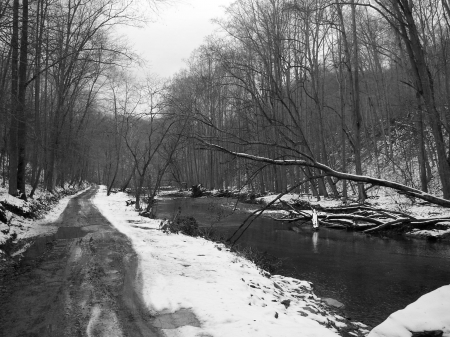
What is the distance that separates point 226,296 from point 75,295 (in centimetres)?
222

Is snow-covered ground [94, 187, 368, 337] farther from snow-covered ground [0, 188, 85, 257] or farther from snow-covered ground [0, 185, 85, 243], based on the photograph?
snow-covered ground [0, 185, 85, 243]

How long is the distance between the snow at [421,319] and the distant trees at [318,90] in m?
1.75

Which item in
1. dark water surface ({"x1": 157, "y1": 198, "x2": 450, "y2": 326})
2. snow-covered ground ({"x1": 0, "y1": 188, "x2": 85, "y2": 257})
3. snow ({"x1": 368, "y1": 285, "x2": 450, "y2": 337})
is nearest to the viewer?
snow ({"x1": 368, "y1": 285, "x2": 450, "y2": 337})

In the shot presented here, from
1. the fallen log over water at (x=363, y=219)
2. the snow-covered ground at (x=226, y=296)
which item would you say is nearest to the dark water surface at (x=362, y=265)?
the fallen log over water at (x=363, y=219)

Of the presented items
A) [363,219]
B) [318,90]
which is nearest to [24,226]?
[363,219]

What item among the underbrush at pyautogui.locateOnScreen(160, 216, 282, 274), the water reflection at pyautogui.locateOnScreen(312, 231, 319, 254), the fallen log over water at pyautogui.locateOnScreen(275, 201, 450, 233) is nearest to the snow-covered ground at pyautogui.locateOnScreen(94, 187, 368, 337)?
the underbrush at pyautogui.locateOnScreen(160, 216, 282, 274)

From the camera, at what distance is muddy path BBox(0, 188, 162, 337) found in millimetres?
3846

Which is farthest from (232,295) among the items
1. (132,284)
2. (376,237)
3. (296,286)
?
(376,237)

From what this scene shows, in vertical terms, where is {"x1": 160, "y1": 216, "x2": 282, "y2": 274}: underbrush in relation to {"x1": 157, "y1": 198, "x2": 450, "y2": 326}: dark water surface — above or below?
above

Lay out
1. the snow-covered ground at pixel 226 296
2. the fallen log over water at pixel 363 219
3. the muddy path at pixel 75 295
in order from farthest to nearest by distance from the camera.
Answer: the fallen log over water at pixel 363 219
the snow-covered ground at pixel 226 296
the muddy path at pixel 75 295

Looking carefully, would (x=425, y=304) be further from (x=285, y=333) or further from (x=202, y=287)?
(x=202, y=287)

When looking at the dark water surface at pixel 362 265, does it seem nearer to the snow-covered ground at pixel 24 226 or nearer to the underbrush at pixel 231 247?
the underbrush at pixel 231 247

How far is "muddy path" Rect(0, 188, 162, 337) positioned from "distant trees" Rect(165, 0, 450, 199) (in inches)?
97.3

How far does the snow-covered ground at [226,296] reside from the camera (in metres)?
4.11
